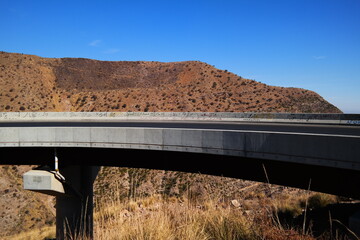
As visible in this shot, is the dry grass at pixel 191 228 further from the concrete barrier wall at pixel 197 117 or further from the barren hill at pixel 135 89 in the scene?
the barren hill at pixel 135 89

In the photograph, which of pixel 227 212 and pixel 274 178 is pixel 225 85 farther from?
pixel 227 212

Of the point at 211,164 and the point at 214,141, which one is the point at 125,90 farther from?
the point at 214,141

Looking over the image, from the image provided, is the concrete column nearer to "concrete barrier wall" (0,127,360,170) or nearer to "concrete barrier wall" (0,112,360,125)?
"concrete barrier wall" (0,127,360,170)

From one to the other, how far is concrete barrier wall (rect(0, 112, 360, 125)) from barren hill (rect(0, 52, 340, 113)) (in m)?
31.5

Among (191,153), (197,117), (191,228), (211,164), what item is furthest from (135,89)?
(191,228)

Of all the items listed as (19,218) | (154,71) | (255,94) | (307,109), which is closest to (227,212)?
(19,218)

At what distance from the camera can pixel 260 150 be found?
1046 centimetres

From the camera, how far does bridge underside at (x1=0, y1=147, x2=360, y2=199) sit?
1075cm

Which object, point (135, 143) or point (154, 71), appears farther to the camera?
point (154, 71)

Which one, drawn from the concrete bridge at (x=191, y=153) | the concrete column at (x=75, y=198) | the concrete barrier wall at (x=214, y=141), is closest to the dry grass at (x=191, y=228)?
the concrete bridge at (x=191, y=153)

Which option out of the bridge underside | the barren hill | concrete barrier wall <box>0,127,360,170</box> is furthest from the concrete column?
the barren hill

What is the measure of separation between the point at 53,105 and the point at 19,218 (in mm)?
37176

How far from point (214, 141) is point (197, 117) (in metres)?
18.8

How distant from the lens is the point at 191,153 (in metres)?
14.3
